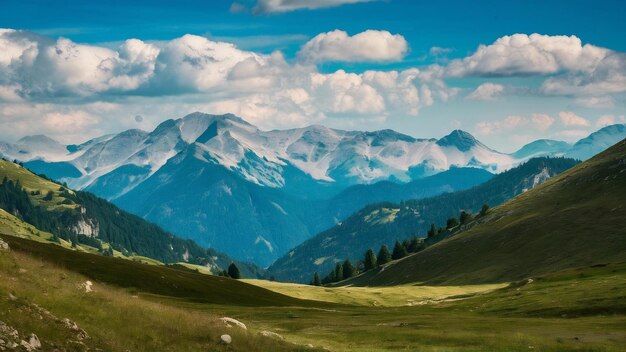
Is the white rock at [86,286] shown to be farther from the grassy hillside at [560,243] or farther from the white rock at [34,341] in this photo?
the grassy hillside at [560,243]

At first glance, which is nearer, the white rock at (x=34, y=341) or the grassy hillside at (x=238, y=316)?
the white rock at (x=34, y=341)

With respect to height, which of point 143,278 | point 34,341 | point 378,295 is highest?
point 34,341

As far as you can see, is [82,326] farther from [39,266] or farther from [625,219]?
[625,219]

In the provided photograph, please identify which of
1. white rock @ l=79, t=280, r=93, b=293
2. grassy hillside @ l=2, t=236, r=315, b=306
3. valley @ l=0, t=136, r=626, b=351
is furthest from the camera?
grassy hillside @ l=2, t=236, r=315, b=306

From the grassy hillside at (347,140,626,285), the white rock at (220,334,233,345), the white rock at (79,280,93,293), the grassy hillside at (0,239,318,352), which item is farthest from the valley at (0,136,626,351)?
the grassy hillside at (347,140,626,285)

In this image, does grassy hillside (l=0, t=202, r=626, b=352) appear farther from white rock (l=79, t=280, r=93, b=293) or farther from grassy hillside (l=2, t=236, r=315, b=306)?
white rock (l=79, t=280, r=93, b=293)

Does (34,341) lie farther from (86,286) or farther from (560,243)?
(560,243)

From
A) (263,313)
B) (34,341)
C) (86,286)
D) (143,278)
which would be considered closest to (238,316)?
(263,313)

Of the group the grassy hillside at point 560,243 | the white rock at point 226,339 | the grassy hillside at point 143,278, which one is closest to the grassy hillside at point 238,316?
the grassy hillside at point 143,278

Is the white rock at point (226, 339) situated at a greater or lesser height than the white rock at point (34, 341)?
lesser

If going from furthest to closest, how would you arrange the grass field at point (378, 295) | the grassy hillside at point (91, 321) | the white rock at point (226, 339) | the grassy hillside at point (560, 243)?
the grassy hillside at point (560, 243)
the grass field at point (378, 295)
the white rock at point (226, 339)
the grassy hillside at point (91, 321)

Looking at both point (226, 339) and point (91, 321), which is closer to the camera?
point (91, 321)

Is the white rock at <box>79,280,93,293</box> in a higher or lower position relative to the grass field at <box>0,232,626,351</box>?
higher

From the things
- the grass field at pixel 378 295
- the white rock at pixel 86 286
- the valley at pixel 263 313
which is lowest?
the grass field at pixel 378 295
